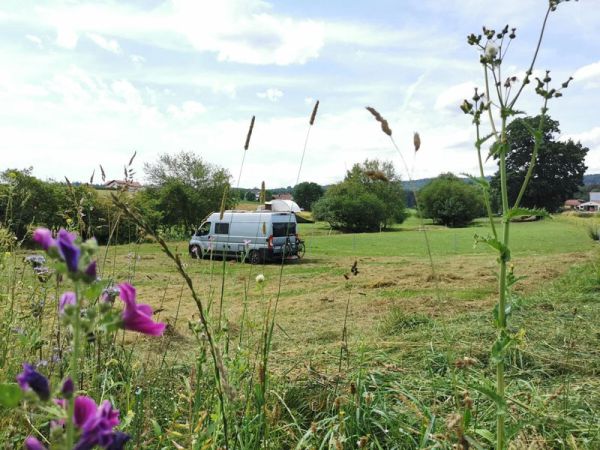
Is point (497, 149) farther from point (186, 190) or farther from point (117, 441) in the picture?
point (186, 190)

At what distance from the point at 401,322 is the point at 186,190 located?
28592 mm

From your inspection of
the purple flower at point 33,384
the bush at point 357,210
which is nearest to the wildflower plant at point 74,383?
the purple flower at point 33,384

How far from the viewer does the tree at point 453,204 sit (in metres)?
65.9

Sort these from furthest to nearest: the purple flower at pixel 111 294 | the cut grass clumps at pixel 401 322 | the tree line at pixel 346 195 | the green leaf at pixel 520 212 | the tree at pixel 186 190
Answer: the tree at pixel 186 190 → the tree line at pixel 346 195 → the cut grass clumps at pixel 401 322 → the green leaf at pixel 520 212 → the purple flower at pixel 111 294

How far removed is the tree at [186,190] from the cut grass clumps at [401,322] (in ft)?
82.1

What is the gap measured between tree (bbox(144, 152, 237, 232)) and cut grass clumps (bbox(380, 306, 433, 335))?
82.1ft

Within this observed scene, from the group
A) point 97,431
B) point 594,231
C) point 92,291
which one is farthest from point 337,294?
point 594,231

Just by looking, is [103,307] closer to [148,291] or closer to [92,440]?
[92,440]

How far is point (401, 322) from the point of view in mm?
6012

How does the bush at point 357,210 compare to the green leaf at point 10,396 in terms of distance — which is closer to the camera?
the green leaf at point 10,396

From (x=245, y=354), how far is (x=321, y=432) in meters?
0.58

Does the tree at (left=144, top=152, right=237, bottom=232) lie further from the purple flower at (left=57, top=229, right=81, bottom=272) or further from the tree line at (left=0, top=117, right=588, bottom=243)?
the purple flower at (left=57, top=229, right=81, bottom=272)

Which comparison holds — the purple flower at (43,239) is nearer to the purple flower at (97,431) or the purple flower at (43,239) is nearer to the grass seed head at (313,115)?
the purple flower at (97,431)

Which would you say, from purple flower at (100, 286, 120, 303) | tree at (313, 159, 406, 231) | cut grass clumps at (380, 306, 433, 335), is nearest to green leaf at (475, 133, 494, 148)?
purple flower at (100, 286, 120, 303)
